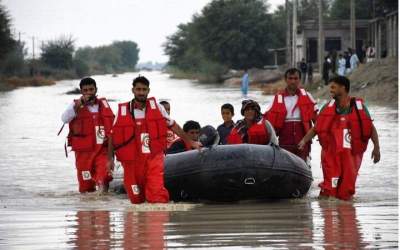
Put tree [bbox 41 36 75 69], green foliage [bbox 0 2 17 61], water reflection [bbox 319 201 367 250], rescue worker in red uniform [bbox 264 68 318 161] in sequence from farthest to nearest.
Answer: tree [bbox 41 36 75 69]
green foliage [bbox 0 2 17 61]
rescue worker in red uniform [bbox 264 68 318 161]
water reflection [bbox 319 201 367 250]

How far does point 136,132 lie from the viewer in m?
11.1

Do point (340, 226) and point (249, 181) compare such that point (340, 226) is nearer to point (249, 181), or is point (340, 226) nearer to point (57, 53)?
point (249, 181)

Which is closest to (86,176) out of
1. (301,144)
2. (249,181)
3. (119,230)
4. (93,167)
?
(93,167)

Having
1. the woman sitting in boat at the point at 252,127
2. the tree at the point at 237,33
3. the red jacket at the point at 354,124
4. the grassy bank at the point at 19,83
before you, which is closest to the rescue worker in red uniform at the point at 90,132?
the woman sitting in boat at the point at 252,127

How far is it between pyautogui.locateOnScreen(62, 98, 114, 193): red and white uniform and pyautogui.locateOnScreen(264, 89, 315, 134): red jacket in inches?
72.2

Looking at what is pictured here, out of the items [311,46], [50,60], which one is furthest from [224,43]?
[50,60]

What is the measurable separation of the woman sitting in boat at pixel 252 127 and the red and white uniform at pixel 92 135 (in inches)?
61.8

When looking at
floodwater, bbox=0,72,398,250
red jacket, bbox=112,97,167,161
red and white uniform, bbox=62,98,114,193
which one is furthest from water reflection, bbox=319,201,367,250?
red and white uniform, bbox=62,98,114,193

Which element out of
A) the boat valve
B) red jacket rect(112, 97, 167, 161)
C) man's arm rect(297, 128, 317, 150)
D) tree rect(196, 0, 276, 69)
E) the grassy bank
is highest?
tree rect(196, 0, 276, 69)

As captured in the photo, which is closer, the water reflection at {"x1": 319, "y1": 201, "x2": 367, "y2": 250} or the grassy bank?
the water reflection at {"x1": 319, "y1": 201, "x2": 367, "y2": 250}

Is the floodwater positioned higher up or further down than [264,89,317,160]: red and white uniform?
further down

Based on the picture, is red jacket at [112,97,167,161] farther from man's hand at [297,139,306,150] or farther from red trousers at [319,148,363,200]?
red trousers at [319,148,363,200]

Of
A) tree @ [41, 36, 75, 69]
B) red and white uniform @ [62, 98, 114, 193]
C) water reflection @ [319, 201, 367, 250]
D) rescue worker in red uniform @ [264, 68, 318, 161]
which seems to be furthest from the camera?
tree @ [41, 36, 75, 69]

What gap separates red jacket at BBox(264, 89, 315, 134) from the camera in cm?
1295
